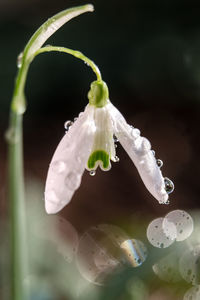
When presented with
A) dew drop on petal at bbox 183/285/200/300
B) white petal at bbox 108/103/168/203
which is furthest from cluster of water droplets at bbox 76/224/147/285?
white petal at bbox 108/103/168/203

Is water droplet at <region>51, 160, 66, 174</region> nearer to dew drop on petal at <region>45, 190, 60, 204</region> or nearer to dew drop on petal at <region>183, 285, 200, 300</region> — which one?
dew drop on petal at <region>45, 190, 60, 204</region>

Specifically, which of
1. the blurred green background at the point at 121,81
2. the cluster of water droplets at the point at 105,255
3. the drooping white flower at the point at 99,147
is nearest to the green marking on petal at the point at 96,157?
the drooping white flower at the point at 99,147

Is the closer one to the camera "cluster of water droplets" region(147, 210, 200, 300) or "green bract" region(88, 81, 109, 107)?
"green bract" region(88, 81, 109, 107)

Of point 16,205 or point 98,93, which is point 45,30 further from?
point 16,205

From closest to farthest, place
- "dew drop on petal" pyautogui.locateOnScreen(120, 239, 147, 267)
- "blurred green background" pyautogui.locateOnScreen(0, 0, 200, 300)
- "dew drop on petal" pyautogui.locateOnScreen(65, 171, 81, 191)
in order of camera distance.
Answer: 1. "dew drop on petal" pyautogui.locateOnScreen(65, 171, 81, 191)
2. "dew drop on petal" pyautogui.locateOnScreen(120, 239, 147, 267)
3. "blurred green background" pyautogui.locateOnScreen(0, 0, 200, 300)

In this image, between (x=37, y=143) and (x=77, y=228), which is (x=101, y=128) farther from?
(x=37, y=143)

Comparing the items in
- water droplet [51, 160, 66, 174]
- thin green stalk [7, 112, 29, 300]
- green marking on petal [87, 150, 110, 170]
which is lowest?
thin green stalk [7, 112, 29, 300]

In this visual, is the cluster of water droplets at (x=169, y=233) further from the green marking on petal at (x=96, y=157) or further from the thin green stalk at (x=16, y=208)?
the thin green stalk at (x=16, y=208)
